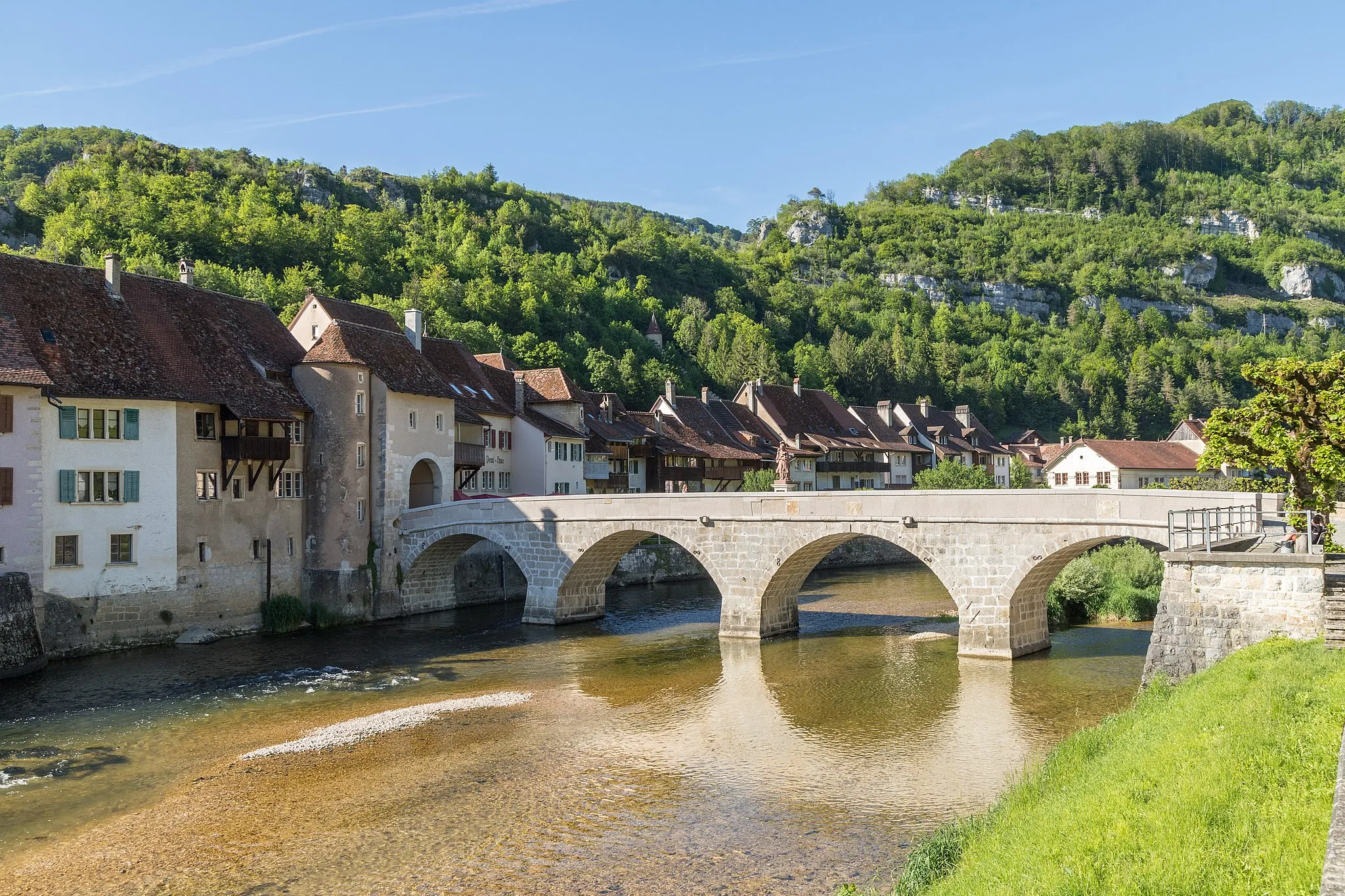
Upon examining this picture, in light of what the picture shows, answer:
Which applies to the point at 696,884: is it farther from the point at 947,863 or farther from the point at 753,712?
the point at 753,712

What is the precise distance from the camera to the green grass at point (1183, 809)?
8.41 metres

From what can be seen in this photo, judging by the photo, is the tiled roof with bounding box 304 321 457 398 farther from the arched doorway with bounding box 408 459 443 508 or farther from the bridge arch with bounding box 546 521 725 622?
the bridge arch with bounding box 546 521 725 622

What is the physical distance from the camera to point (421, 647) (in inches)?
1287

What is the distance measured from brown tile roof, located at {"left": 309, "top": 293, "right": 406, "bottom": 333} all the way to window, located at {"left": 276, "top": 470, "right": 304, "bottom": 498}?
6812mm

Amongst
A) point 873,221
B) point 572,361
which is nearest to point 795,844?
point 572,361

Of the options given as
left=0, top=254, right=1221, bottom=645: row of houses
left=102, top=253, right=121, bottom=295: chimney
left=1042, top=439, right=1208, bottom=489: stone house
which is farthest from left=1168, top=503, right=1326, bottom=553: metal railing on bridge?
left=1042, top=439, right=1208, bottom=489: stone house

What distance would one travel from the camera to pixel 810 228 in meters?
170

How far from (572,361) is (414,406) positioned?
155 ft

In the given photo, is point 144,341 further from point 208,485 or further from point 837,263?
point 837,263

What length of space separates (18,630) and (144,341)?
414 inches

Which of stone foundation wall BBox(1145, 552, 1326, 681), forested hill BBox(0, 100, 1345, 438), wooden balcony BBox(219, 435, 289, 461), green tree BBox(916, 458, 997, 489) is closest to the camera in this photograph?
stone foundation wall BBox(1145, 552, 1326, 681)

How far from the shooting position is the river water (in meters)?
14.5

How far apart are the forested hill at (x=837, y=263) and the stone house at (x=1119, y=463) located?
33.2 m

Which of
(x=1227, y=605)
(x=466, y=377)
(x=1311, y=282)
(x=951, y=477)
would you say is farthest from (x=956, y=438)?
(x=1311, y=282)
